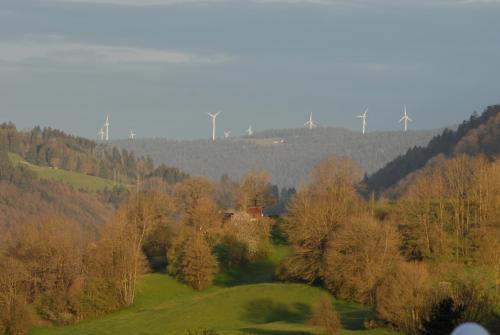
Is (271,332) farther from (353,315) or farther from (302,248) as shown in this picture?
(302,248)

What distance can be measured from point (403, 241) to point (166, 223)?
81.6 feet

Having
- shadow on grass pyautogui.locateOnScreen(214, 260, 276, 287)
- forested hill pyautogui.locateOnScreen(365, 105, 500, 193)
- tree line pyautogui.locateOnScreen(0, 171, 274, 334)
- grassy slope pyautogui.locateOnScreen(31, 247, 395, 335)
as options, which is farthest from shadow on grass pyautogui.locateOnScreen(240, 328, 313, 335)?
forested hill pyautogui.locateOnScreen(365, 105, 500, 193)

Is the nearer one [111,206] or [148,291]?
[148,291]

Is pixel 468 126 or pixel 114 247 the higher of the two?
pixel 468 126

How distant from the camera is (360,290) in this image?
227 feet

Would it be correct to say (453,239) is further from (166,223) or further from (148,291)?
(166,223)

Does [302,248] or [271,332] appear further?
[302,248]

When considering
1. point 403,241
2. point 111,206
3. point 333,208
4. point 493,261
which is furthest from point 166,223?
point 111,206

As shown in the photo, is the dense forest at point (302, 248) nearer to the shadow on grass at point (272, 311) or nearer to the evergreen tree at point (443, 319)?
the shadow on grass at point (272, 311)

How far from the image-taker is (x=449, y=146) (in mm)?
189000

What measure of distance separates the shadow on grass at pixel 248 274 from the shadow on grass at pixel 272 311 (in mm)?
12168

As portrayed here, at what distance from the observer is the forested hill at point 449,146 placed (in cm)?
16788

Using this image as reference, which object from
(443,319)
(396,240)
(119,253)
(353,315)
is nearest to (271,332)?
(353,315)

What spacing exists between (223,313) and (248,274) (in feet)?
65.6
